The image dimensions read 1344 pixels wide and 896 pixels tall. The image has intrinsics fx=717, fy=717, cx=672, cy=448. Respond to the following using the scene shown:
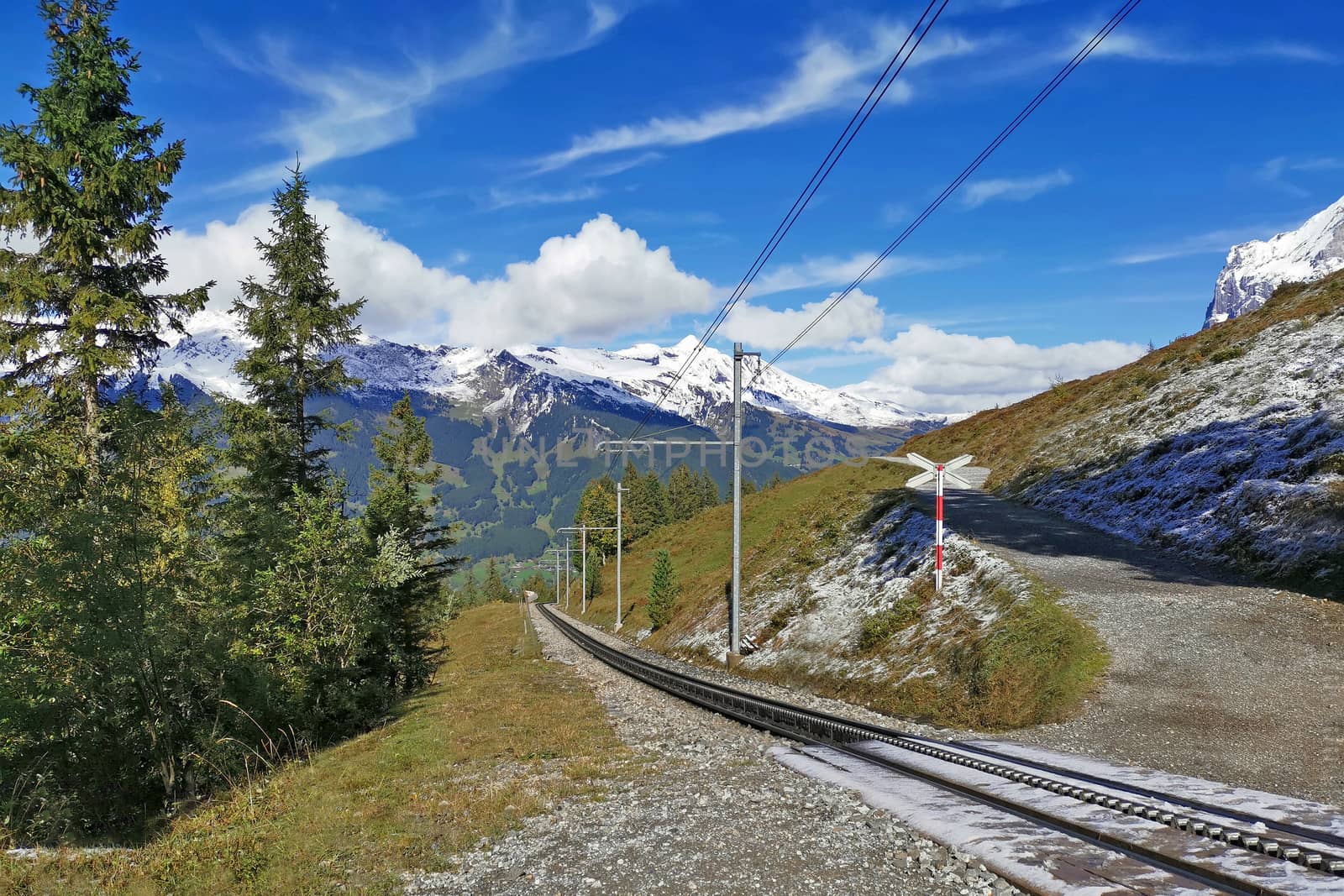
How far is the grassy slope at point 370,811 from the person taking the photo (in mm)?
8914

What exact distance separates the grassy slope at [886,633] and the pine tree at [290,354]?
1878 cm

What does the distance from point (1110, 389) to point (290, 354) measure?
149 ft

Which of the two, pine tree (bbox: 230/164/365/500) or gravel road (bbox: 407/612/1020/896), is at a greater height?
pine tree (bbox: 230/164/365/500)

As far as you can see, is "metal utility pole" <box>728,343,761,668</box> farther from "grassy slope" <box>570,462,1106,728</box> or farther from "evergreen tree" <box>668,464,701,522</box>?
"evergreen tree" <box>668,464,701,522</box>

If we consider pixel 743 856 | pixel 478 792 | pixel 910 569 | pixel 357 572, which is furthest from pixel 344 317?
pixel 743 856

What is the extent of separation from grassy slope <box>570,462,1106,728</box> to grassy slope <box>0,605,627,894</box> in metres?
7.93

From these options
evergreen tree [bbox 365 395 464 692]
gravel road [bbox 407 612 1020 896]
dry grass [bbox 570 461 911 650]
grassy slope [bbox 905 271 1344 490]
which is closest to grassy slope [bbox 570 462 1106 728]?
dry grass [bbox 570 461 911 650]

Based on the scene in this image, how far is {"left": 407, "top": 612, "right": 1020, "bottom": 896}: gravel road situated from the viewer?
7539 millimetres

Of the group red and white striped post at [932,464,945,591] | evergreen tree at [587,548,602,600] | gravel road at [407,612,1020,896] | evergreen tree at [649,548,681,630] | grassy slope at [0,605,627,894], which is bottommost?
evergreen tree at [587,548,602,600]

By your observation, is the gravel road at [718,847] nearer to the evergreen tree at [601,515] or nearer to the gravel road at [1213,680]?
the gravel road at [1213,680]

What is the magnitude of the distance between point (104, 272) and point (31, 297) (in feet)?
5.99

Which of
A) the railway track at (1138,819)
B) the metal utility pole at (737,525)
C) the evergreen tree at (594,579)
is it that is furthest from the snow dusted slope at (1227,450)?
the evergreen tree at (594,579)

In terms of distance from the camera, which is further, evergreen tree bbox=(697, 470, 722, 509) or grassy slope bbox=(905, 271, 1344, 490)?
evergreen tree bbox=(697, 470, 722, 509)

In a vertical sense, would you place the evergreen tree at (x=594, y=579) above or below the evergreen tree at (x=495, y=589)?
above
